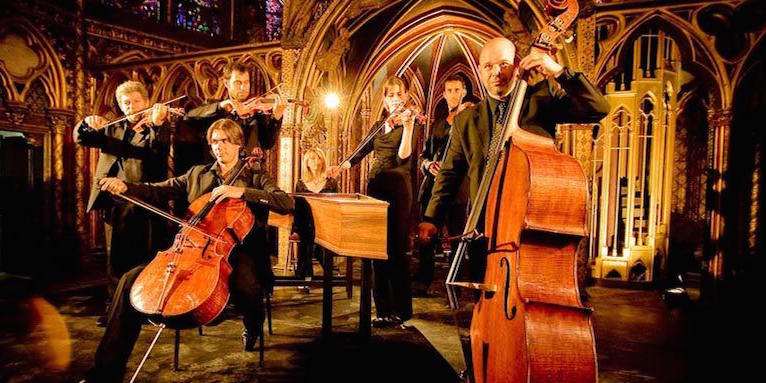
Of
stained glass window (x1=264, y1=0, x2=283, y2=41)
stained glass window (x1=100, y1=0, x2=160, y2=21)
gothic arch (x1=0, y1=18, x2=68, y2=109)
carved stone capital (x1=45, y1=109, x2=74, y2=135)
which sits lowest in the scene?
carved stone capital (x1=45, y1=109, x2=74, y2=135)

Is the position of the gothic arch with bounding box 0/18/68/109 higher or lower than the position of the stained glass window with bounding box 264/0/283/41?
lower

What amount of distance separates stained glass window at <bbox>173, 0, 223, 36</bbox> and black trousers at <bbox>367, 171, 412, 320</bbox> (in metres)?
8.15

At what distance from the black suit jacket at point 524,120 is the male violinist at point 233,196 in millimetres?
1023

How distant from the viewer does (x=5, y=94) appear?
6.82 m

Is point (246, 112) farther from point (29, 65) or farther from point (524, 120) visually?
point (29, 65)

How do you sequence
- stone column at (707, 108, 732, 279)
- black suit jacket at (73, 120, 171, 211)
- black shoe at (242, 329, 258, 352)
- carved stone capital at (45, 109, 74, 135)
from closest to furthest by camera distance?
black shoe at (242, 329, 258, 352)
black suit jacket at (73, 120, 171, 211)
stone column at (707, 108, 732, 279)
carved stone capital at (45, 109, 74, 135)

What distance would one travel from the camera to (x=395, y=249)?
3.99m

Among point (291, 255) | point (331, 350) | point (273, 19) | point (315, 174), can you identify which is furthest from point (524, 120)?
point (273, 19)

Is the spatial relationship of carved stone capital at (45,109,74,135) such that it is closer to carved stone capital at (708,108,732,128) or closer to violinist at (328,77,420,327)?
violinist at (328,77,420,327)

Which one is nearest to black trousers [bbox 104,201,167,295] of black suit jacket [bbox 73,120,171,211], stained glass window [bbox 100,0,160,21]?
black suit jacket [bbox 73,120,171,211]

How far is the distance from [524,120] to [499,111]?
0.47ft

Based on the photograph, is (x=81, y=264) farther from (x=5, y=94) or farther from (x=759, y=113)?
(x=759, y=113)

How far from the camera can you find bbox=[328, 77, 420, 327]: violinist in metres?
3.92

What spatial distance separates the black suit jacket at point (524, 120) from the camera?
2268 mm
